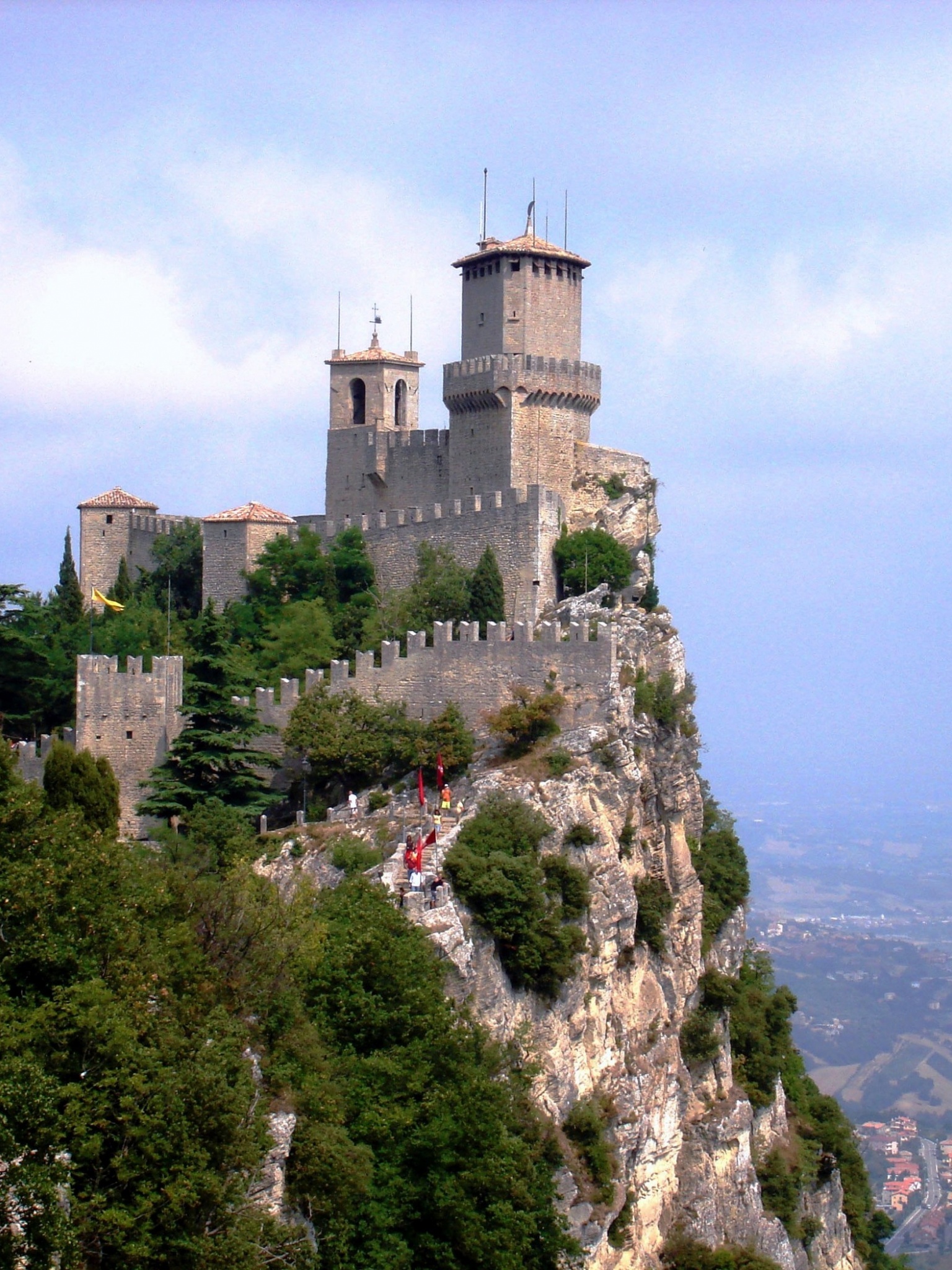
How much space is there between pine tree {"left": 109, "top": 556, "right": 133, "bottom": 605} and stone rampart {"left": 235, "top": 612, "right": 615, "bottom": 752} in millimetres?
12359

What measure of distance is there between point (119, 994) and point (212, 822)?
1609cm

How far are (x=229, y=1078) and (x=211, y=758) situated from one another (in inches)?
694

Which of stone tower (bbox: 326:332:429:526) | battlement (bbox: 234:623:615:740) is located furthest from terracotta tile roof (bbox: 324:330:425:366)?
battlement (bbox: 234:623:615:740)

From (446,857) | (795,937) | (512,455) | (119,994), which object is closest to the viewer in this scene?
(119,994)

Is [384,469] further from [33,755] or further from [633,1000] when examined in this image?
[633,1000]

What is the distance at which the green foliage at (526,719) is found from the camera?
149 feet

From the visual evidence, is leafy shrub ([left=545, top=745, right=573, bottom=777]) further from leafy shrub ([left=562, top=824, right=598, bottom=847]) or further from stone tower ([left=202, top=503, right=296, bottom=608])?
stone tower ([left=202, top=503, right=296, bottom=608])

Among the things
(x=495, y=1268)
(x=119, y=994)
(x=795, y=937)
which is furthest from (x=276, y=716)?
(x=795, y=937)

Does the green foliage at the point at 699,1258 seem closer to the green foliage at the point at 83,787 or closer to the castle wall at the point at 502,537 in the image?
the castle wall at the point at 502,537

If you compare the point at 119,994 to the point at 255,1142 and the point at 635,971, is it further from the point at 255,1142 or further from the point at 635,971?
the point at 635,971

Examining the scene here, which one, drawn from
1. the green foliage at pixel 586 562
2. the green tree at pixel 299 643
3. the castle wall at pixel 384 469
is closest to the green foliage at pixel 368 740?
the green tree at pixel 299 643

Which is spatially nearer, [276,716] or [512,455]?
[276,716]

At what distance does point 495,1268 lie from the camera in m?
34.6

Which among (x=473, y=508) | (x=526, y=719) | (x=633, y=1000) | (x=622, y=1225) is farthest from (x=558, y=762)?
(x=473, y=508)
